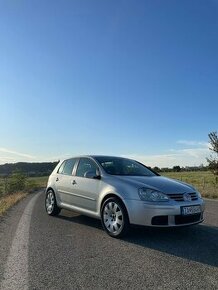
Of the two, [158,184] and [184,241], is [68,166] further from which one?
[184,241]

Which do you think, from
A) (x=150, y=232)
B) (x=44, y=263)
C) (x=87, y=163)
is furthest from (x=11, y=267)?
Result: (x=87, y=163)

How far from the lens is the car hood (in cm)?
770

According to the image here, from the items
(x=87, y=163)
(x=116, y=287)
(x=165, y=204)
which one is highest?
(x=87, y=163)

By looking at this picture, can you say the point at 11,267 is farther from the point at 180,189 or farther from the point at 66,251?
the point at 180,189

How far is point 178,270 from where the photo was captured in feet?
17.8

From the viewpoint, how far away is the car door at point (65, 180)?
9.92 m

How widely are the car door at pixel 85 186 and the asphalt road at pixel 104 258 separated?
54 centimetres

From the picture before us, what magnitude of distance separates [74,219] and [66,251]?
3718 millimetres

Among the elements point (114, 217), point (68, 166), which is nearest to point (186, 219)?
point (114, 217)

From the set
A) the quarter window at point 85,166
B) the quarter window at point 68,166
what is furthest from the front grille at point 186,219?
the quarter window at point 68,166

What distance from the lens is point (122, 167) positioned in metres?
9.12

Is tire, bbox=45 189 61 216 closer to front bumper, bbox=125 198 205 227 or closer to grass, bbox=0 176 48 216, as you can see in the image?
grass, bbox=0 176 48 216

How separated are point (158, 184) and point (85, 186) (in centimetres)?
189

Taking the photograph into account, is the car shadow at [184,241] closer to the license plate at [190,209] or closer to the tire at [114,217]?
the tire at [114,217]
